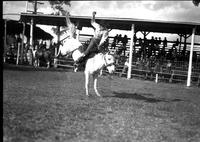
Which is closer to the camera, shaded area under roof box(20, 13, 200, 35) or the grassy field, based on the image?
the grassy field

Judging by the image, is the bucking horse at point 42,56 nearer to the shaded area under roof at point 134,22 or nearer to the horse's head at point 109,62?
the shaded area under roof at point 134,22

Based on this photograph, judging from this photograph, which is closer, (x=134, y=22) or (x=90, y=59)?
(x=90, y=59)

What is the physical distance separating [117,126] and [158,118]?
72.8 inches

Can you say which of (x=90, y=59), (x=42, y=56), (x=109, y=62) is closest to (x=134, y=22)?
(x=42, y=56)

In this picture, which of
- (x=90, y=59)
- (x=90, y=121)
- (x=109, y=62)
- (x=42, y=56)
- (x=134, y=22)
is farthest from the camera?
(x=42, y=56)

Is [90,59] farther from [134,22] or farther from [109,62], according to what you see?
[134,22]

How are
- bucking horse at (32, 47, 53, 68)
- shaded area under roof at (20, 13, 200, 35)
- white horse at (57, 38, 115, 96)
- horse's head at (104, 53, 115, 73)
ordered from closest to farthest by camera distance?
1. white horse at (57, 38, 115, 96)
2. horse's head at (104, 53, 115, 73)
3. shaded area under roof at (20, 13, 200, 35)
4. bucking horse at (32, 47, 53, 68)

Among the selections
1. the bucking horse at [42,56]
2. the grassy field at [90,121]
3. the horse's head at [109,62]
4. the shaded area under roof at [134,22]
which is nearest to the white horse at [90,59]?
the horse's head at [109,62]

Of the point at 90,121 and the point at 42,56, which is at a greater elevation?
the point at 42,56

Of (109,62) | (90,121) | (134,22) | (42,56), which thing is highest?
(134,22)

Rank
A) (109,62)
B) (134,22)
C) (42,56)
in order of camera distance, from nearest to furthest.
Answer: (109,62) → (134,22) → (42,56)

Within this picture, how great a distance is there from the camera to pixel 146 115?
8.52 m

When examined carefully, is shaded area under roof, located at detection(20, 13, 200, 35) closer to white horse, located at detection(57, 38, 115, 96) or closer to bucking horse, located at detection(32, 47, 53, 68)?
bucking horse, located at detection(32, 47, 53, 68)

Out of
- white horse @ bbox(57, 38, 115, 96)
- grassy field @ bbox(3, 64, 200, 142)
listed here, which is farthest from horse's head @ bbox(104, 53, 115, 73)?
grassy field @ bbox(3, 64, 200, 142)
